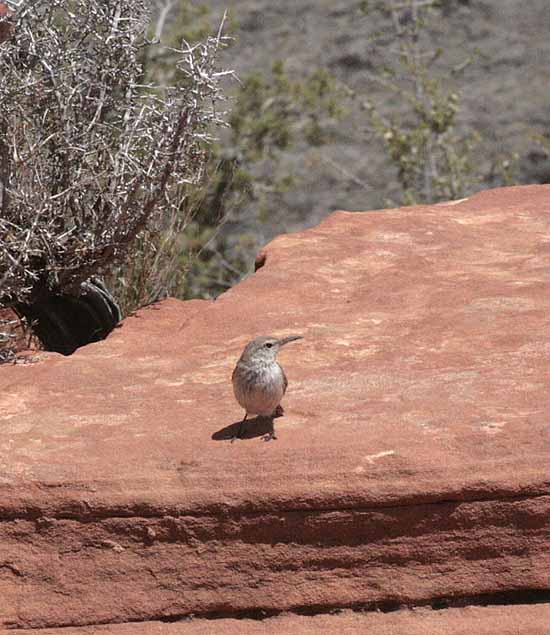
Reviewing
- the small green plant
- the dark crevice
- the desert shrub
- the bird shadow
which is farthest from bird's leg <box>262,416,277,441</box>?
the small green plant

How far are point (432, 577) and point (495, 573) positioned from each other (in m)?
0.18

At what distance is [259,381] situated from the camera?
3.69m

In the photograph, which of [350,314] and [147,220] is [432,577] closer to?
[350,314]

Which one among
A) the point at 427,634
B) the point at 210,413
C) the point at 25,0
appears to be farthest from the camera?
the point at 25,0

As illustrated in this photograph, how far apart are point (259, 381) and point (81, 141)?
2398mm

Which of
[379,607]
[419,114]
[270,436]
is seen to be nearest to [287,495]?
[270,436]

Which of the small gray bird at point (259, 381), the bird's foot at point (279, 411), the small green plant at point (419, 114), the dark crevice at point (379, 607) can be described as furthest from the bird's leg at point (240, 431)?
the small green plant at point (419, 114)

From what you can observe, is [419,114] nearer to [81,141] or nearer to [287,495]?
[81,141]

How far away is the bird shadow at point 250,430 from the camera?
12.3 feet

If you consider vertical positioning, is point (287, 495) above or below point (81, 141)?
below

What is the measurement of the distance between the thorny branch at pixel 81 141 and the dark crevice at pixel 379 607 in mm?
2151

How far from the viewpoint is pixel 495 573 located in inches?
136

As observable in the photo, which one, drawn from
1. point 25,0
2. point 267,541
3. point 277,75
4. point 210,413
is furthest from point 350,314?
point 277,75

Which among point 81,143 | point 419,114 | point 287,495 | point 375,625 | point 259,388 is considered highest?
point 81,143
